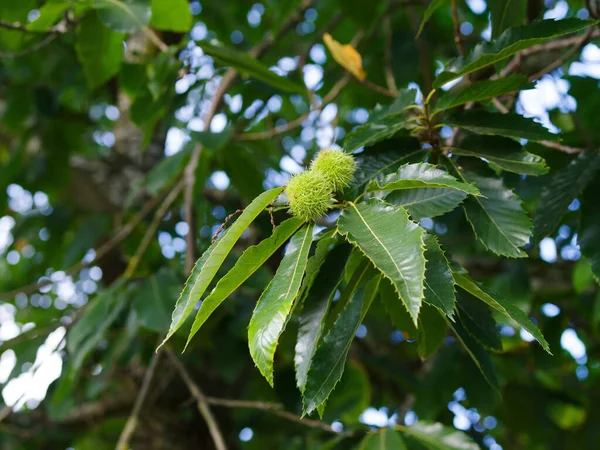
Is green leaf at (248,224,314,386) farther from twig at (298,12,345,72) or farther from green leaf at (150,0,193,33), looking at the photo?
twig at (298,12,345,72)

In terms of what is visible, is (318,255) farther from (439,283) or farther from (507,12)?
(507,12)

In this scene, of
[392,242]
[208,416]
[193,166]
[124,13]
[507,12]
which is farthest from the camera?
[193,166]

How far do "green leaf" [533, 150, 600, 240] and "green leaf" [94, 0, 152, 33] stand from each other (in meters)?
0.97

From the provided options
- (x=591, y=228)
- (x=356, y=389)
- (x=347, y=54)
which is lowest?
(x=356, y=389)

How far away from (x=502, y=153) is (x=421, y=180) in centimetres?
31

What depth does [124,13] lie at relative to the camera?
4.70ft

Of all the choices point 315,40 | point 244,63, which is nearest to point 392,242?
point 244,63

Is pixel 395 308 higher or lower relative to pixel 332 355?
lower

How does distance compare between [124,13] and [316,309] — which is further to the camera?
[124,13]

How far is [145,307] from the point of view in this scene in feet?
5.37

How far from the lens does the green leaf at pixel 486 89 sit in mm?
985

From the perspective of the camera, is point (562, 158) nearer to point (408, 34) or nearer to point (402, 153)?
point (402, 153)

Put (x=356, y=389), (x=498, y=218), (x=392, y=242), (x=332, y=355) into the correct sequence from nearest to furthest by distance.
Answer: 1. (x=392, y=242)
2. (x=332, y=355)
3. (x=498, y=218)
4. (x=356, y=389)

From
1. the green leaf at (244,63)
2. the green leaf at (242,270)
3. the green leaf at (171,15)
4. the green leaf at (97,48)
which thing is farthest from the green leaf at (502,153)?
the green leaf at (97,48)
